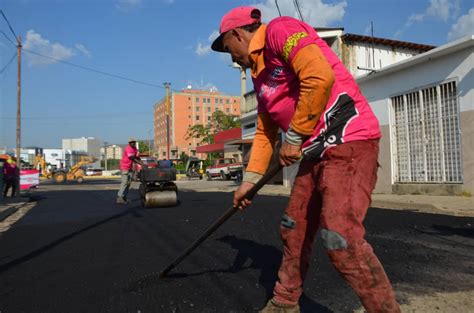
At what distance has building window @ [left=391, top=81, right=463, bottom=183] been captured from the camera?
9.94m

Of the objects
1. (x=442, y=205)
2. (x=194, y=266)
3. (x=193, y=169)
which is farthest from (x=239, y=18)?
(x=193, y=169)

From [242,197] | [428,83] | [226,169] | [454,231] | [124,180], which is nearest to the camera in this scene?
[242,197]

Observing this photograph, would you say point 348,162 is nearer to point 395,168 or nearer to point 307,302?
point 307,302

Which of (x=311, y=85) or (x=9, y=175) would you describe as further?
(x=9, y=175)

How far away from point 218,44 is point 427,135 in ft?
32.5

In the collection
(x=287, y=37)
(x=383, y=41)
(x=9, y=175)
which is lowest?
(x=9, y=175)

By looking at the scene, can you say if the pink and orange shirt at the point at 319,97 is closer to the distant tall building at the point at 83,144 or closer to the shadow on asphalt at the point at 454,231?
the shadow on asphalt at the point at 454,231

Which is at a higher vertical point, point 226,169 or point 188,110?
point 188,110

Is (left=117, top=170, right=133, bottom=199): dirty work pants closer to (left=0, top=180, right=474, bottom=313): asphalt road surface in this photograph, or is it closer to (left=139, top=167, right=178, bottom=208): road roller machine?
(left=139, top=167, right=178, bottom=208): road roller machine

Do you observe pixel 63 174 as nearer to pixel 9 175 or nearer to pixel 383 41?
pixel 9 175

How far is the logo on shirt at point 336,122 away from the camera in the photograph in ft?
6.39

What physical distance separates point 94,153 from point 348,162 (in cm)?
14501

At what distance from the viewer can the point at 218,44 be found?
8.02 ft

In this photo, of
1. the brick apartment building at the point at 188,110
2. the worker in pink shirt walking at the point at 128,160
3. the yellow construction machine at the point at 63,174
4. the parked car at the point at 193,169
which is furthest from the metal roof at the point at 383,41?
the brick apartment building at the point at 188,110
